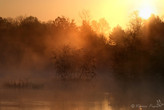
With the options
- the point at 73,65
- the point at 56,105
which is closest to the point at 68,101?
the point at 56,105

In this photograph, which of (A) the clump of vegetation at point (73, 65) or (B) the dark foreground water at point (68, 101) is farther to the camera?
(A) the clump of vegetation at point (73, 65)

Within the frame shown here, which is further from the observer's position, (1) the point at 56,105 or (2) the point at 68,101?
(2) the point at 68,101

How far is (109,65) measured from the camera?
4791cm

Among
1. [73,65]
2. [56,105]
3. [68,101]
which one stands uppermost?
[73,65]

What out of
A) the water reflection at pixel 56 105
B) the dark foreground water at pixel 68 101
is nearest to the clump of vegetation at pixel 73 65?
the dark foreground water at pixel 68 101

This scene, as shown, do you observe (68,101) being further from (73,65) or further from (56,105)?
(73,65)

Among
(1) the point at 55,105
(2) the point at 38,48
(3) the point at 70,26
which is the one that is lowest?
(1) the point at 55,105

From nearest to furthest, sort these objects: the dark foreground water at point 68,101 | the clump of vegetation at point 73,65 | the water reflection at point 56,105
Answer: the water reflection at point 56,105, the dark foreground water at point 68,101, the clump of vegetation at point 73,65

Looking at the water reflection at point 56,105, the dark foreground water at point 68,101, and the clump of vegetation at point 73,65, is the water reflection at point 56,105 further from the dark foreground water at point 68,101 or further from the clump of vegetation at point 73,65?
the clump of vegetation at point 73,65

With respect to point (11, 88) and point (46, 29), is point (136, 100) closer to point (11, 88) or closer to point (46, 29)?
point (11, 88)

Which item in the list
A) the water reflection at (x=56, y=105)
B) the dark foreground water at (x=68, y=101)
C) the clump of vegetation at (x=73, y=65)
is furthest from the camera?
the clump of vegetation at (x=73, y=65)

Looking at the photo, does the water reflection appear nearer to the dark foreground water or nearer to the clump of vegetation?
the dark foreground water

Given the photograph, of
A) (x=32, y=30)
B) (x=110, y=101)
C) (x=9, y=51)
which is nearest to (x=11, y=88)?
(x=110, y=101)

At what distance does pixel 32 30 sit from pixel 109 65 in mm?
17460
